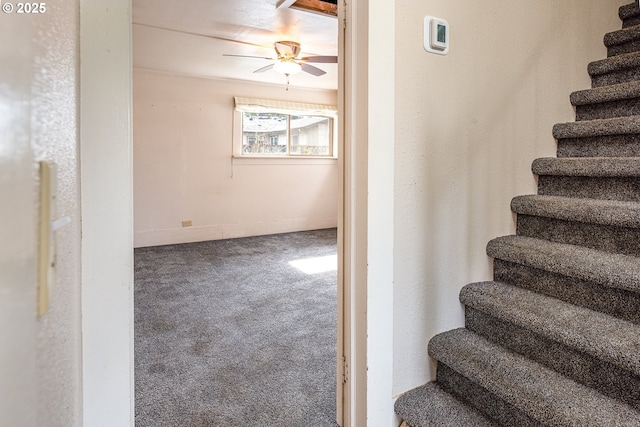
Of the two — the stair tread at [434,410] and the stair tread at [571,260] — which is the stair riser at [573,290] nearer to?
the stair tread at [571,260]

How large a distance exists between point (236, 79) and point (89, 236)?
16.0 ft

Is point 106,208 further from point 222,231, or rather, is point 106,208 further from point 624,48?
point 222,231

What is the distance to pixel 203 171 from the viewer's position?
17.5 ft

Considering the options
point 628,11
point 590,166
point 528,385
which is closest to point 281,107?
point 628,11

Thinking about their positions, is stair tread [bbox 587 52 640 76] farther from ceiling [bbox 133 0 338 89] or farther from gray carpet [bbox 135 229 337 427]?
gray carpet [bbox 135 229 337 427]

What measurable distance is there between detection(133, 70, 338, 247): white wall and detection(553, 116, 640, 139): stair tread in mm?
2966

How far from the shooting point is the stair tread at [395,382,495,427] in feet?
4.08

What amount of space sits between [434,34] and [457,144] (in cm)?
40

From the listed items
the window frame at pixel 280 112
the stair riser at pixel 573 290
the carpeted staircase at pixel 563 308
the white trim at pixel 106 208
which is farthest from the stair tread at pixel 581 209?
the window frame at pixel 280 112

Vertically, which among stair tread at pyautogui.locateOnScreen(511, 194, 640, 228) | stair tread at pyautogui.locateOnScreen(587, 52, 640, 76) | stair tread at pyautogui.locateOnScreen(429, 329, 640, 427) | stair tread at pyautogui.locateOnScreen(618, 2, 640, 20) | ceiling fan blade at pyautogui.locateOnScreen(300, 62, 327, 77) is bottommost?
stair tread at pyautogui.locateOnScreen(429, 329, 640, 427)

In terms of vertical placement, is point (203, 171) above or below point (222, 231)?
above

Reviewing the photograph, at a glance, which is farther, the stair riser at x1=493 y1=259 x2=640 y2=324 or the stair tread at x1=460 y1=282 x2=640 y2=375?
the stair riser at x1=493 y1=259 x2=640 y2=324

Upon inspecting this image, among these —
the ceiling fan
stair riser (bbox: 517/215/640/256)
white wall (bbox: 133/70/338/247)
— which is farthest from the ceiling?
stair riser (bbox: 517/215/640/256)

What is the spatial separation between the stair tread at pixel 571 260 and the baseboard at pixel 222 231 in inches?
150
